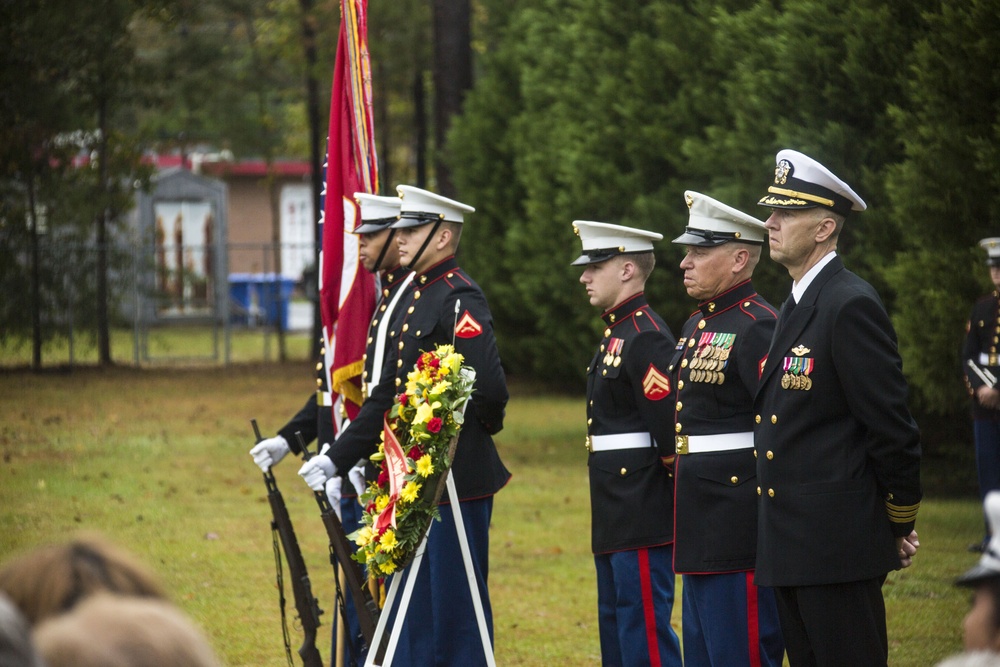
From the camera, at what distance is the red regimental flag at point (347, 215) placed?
6.67 metres

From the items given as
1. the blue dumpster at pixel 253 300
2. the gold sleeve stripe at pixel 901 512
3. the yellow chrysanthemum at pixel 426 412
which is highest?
the yellow chrysanthemum at pixel 426 412

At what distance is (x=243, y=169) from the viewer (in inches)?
1694

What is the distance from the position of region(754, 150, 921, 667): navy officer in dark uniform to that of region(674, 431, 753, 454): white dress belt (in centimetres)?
50

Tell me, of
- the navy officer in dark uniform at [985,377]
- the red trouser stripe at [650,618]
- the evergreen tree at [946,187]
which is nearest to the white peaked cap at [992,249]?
the navy officer in dark uniform at [985,377]

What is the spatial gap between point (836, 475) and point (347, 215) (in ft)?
12.2

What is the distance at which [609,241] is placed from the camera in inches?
231

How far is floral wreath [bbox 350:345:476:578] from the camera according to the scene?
5.04m

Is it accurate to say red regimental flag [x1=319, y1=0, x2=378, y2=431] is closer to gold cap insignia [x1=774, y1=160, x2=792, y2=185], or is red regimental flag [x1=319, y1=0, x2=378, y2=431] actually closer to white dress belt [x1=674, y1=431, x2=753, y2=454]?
white dress belt [x1=674, y1=431, x2=753, y2=454]

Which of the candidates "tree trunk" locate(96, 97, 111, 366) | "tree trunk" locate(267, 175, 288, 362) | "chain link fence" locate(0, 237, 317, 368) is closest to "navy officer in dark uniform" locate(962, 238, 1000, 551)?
"chain link fence" locate(0, 237, 317, 368)

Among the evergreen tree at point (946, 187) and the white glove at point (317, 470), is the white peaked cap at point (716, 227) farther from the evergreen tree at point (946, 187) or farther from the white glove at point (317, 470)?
the evergreen tree at point (946, 187)

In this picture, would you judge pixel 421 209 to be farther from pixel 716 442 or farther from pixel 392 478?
pixel 716 442

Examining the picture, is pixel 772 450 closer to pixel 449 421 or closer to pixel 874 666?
pixel 874 666

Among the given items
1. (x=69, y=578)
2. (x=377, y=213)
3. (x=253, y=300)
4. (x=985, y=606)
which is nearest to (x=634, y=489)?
(x=377, y=213)

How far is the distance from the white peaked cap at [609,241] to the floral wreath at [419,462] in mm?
1049
